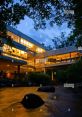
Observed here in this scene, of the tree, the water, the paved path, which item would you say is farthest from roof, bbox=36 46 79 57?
the tree

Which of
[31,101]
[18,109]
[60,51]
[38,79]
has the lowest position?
[18,109]

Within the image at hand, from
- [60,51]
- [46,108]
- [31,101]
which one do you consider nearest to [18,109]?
[46,108]

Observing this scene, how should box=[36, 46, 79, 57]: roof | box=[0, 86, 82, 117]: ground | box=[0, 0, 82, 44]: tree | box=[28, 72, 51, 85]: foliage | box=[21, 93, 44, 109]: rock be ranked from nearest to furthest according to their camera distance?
box=[0, 0, 82, 44]: tree < box=[0, 86, 82, 117]: ground < box=[21, 93, 44, 109]: rock < box=[28, 72, 51, 85]: foliage < box=[36, 46, 79, 57]: roof

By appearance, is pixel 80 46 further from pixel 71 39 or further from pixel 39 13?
pixel 39 13

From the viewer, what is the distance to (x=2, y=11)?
10477 mm

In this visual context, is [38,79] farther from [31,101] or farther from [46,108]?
[46,108]

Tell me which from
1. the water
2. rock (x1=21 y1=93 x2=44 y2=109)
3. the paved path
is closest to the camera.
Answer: the water

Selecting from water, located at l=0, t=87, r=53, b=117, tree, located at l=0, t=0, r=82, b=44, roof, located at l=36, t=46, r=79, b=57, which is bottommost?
water, located at l=0, t=87, r=53, b=117

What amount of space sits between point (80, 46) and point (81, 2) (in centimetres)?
487

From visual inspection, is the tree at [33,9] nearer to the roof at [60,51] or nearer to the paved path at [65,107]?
the paved path at [65,107]

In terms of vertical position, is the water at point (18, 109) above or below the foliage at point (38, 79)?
below

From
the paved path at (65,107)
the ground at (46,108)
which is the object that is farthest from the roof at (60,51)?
the ground at (46,108)

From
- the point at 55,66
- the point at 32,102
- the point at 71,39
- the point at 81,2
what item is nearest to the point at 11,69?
the point at 55,66

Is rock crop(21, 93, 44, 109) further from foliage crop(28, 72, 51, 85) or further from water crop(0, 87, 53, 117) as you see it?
foliage crop(28, 72, 51, 85)
